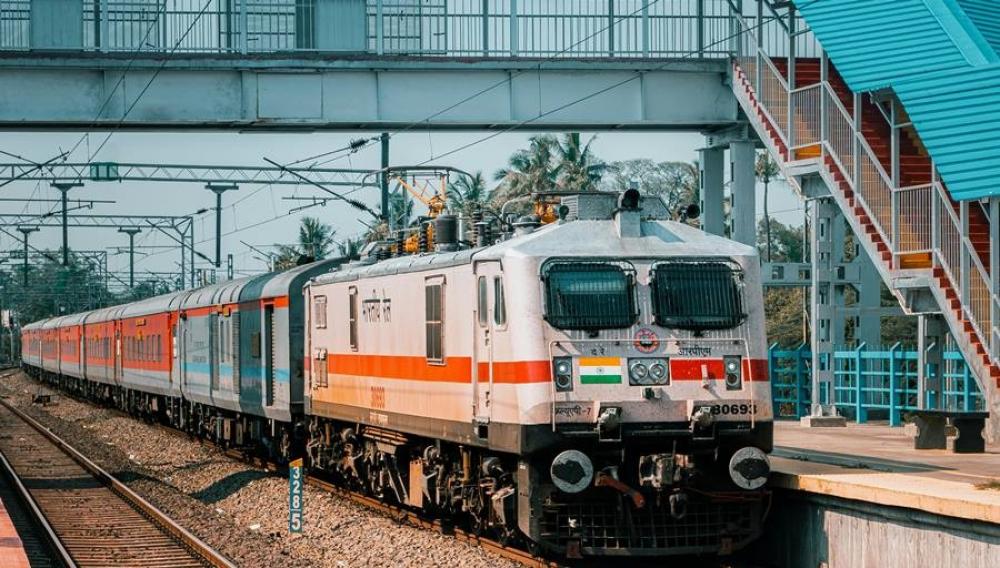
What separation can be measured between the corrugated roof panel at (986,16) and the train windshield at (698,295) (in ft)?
37.9

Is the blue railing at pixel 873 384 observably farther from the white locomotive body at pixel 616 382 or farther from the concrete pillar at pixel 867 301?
the white locomotive body at pixel 616 382

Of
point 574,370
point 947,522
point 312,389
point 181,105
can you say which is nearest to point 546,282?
point 574,370

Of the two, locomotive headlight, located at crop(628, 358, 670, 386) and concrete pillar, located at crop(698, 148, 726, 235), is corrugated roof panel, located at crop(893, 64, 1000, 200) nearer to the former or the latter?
concrete pillar, located at crop(698, 148, 726, 235)

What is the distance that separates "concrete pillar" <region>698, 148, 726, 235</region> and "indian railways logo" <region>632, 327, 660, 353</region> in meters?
15.2

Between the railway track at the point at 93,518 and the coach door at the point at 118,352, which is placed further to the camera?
the coach door at the point at 118,352

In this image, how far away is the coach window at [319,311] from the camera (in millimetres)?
22359

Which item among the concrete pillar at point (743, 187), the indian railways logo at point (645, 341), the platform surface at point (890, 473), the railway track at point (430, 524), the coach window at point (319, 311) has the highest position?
the concrete pillar at point (743, 187)

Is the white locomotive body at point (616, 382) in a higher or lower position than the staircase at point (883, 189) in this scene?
lower

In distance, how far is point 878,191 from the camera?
80.0 ft

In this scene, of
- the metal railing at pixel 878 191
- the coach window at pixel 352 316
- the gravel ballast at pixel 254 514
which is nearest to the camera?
the gravel ballast at pixel 254 514

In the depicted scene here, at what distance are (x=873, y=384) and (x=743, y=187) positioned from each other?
4.28 meters

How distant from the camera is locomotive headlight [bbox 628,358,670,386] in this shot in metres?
14.7

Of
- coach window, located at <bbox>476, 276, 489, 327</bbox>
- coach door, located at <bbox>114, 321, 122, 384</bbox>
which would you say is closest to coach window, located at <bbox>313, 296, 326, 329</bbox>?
coach window, located at <bbox>476, 276, 489, 327</bbox>

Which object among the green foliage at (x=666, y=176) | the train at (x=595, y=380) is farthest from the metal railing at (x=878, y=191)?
the green foliage at (x=666, y=176)
